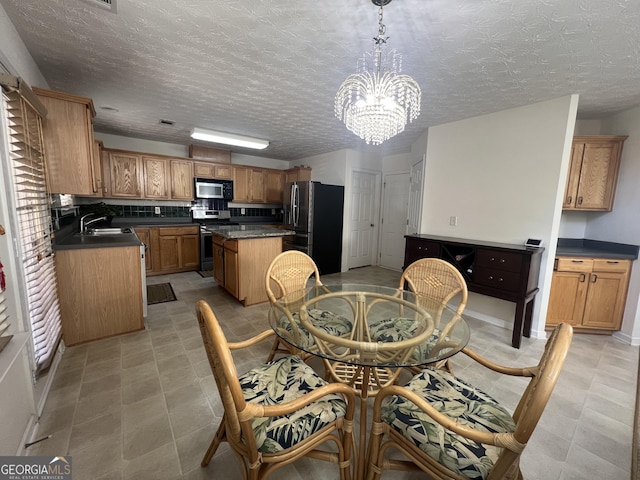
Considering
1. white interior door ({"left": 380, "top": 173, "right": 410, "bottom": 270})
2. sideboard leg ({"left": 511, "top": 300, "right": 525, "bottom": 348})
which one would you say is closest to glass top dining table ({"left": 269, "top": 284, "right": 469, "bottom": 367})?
sideboard leg ({"left": 511, "top": 300, "right": 525, "bottom": 348})

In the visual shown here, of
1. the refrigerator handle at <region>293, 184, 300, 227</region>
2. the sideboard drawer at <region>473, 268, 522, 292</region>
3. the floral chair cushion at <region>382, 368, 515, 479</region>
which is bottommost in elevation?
the floral chair cushion at <region>382, 368, 515, 479</region>

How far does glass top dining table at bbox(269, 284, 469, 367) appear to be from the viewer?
1269 mm

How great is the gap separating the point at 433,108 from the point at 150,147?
4.72 metres

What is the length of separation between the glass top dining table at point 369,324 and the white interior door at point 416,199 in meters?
2.00

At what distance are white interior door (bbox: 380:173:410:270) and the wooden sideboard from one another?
210 cm

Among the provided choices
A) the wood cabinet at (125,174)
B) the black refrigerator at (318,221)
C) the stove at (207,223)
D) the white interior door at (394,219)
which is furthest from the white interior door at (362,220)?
the wood cabinet at (125,174)

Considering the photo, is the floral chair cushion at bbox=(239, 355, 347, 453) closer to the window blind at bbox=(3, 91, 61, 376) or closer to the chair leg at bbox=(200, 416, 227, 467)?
the chair leg at bbox=(200, 416, 227, 467)

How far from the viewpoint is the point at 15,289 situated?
4.90 ft

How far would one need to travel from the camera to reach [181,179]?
4.83 meters

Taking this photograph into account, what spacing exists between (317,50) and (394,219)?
3953 mm

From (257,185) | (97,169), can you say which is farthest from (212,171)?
(97,169)

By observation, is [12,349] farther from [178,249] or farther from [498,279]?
[178,249]

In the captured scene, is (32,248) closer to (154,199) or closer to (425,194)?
(154,199)

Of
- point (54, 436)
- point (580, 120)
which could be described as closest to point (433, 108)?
point (580, 120)
